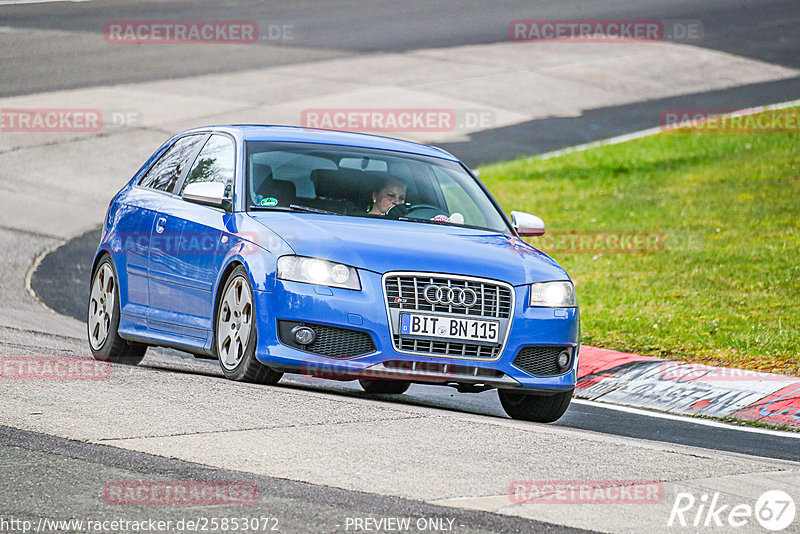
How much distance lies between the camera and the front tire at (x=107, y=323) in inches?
389

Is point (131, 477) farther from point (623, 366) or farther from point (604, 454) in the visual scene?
point (623, 366)

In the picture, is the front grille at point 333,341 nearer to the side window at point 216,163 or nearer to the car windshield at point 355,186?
the car windshield at point 355,186

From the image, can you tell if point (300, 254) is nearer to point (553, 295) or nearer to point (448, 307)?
point (448, 307)

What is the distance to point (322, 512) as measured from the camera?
5.42 metres

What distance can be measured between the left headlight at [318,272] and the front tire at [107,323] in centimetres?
229

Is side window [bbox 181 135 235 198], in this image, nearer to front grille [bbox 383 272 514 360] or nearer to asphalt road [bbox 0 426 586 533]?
front grille [bbox 383 272 514 360]

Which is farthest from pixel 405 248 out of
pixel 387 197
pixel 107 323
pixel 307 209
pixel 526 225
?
pixel 107 323

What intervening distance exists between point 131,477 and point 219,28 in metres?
28.3

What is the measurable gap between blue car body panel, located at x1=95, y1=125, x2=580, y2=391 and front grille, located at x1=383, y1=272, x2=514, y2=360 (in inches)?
1.4

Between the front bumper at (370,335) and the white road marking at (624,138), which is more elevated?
the front bumper at (370,335)

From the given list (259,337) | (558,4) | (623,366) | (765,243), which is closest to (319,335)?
(259,337)

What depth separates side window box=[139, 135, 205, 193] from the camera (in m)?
9.86

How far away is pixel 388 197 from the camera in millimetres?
9148

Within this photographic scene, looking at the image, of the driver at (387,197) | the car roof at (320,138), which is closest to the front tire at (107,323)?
the car roof at (320,138)
